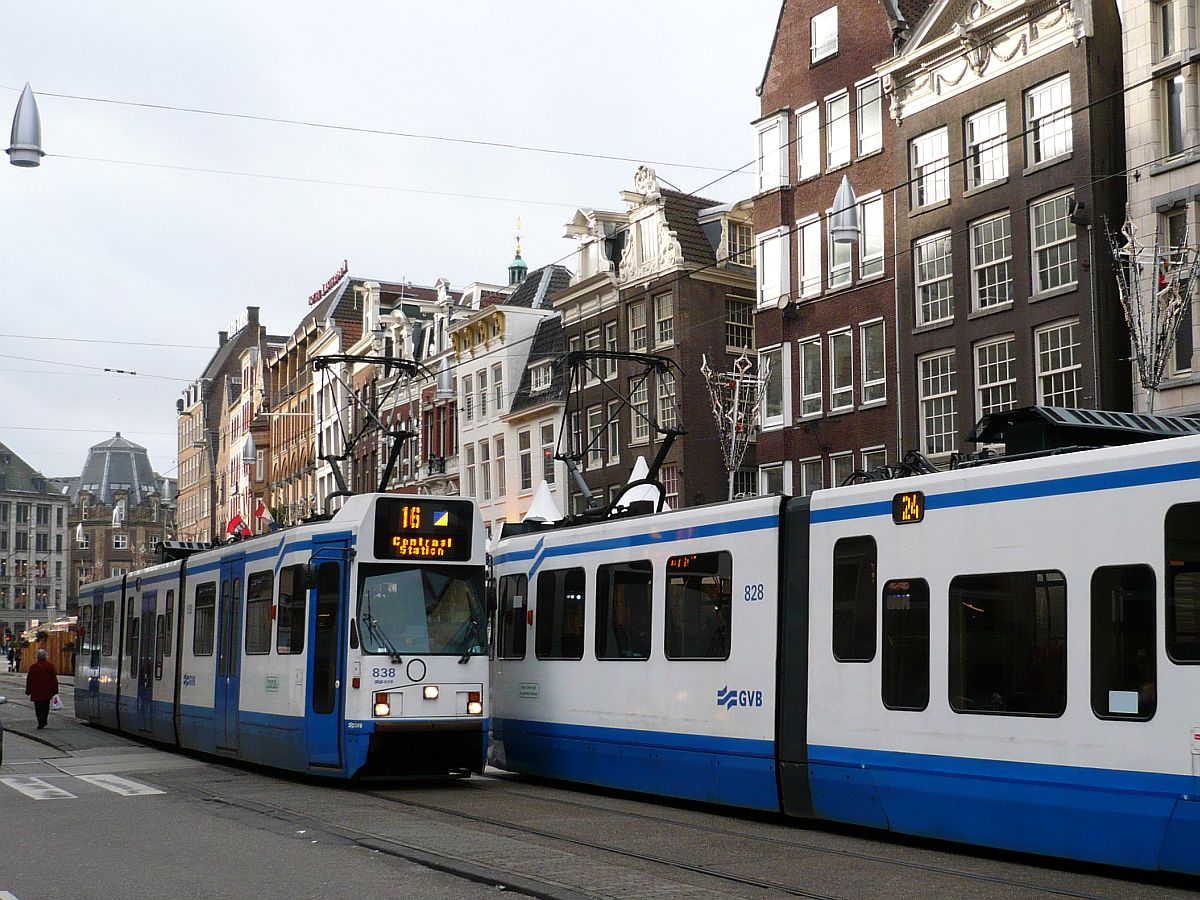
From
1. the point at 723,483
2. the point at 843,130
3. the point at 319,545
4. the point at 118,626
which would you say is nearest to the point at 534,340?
the point at 723,483

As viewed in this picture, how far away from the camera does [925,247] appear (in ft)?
112

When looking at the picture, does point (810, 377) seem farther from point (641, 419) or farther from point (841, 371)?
point (641, 419)

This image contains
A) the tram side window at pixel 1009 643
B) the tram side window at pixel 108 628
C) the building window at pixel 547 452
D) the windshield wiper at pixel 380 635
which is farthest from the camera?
the building window at pixel 547 452

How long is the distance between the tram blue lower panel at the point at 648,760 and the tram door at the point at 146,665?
28.7 ft

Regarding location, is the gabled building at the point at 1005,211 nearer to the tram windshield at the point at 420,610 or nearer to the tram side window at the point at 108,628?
the tram windshield at the point at 420,610

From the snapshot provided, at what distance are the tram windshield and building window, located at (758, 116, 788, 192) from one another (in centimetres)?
2355

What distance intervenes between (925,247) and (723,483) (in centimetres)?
1203

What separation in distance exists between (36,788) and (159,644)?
795 centimetres

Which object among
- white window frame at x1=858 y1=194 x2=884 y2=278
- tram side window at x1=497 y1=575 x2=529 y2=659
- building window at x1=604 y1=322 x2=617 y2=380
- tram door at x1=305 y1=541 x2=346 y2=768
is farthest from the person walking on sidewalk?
building window at x1=604 y1=322 x2=617 y2=380

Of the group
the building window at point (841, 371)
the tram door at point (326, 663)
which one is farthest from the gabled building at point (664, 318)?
the tram door at point (326, 663)

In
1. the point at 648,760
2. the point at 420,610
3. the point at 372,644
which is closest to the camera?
the point at 648,760

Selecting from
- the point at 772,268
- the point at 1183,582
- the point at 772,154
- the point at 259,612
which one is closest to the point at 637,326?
the point at 772,268

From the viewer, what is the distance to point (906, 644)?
12688 millimetres

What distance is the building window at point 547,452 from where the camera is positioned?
52656 mm
